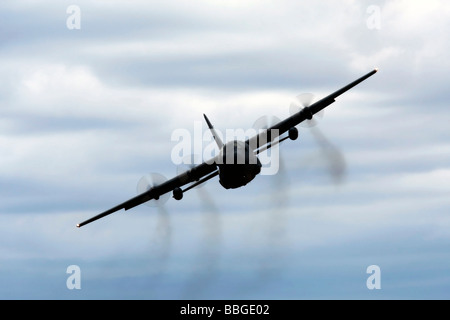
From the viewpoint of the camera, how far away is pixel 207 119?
75000 mm

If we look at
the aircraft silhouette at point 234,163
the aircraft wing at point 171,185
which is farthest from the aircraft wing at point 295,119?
the aircraft wing at point 171,185

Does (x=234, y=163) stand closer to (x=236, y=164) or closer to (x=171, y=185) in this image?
(x=236, y=164)

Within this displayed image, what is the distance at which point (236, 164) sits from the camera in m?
66.2

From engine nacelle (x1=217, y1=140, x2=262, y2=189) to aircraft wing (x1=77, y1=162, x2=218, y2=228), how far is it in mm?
4715

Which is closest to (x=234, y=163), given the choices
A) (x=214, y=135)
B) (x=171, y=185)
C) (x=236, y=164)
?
(x=236, y=164)

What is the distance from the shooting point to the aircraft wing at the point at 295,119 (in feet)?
233

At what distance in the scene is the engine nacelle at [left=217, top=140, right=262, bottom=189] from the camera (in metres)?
66.2

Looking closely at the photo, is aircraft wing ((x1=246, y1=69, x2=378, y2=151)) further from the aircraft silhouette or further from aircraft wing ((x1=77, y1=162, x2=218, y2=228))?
aircraft wing ((x1=77, y1=162, x2=218, y2=228))

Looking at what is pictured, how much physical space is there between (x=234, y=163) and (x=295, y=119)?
10.4m

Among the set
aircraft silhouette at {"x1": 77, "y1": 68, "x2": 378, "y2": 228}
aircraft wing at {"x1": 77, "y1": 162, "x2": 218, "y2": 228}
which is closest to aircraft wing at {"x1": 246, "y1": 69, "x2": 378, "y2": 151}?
aircraft silhouette at {"x1": 77, "y1": 68, "x2": 378, "y2": 228}
